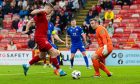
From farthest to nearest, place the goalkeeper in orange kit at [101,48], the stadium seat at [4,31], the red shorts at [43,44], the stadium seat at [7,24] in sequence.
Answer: the stadium seat at [7,24] → the stadium seat at [4,31] → the red shorts at [43,44] → the goalkeeper in orange kit at [101,48]

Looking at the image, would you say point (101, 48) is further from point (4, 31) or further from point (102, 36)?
point (4, 31)

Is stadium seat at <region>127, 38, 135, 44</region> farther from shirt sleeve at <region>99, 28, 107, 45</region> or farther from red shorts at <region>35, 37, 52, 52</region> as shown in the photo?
red shorts at <region>35, 37, 52, 52</region>

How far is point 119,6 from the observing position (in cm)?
3712

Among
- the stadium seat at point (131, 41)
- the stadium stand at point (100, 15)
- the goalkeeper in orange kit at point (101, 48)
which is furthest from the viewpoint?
the stadium stand at point (100, 15)

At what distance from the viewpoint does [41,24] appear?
1811 cm

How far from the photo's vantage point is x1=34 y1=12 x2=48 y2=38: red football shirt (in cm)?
1789

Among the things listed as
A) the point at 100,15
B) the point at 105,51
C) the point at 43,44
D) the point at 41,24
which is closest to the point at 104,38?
the point at 105,51

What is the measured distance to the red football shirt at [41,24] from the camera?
17.9 metres

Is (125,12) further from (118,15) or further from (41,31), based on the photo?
(41,31)

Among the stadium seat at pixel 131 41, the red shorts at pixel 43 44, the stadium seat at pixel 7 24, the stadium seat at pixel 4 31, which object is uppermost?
the red shorts at pixel 43 44

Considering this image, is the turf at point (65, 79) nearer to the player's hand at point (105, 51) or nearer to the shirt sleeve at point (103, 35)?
the player's hand at point (105, 51)

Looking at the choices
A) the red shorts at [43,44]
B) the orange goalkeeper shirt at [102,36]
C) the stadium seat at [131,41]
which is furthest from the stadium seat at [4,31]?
the orange goalkeeper shirt at [102,36]

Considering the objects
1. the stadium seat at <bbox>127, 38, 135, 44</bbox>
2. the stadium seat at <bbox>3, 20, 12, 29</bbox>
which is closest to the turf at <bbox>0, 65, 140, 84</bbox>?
the stadium seat at <bbox>127, 38, 135, 44</bbox>

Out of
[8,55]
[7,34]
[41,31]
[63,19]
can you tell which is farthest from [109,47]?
[7,34]
